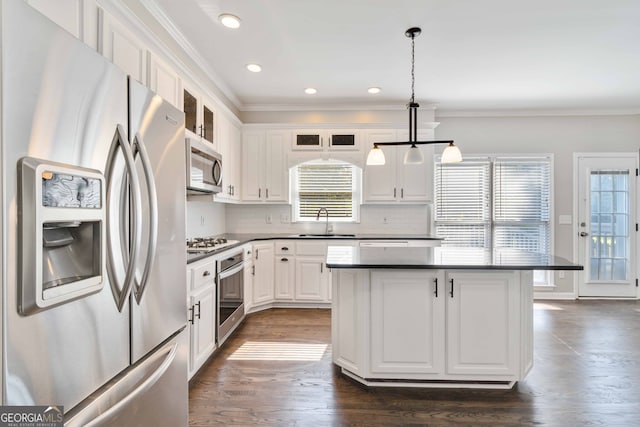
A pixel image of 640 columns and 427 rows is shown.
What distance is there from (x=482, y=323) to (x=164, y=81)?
9.18ft

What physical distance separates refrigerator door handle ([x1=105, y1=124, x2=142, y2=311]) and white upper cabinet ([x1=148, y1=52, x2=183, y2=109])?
1388 millimetres

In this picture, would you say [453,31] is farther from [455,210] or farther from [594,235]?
[594,235]

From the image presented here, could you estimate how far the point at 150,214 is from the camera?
1294mm

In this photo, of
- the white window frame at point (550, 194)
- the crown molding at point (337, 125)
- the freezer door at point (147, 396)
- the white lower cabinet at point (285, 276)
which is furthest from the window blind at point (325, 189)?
the freezer door at point (147, 396)

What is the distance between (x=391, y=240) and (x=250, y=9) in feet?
9.74

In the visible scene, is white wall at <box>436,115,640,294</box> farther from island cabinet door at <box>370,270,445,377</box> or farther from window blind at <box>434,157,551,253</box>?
island cabinet door at <box>370,270,445,377</box>

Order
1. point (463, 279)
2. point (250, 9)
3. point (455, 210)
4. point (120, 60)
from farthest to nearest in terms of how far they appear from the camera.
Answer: point (455, 210) → point (250, 9) → point (463, 279) → point (120, 60)

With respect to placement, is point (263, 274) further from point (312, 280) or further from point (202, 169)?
point (202, 169)

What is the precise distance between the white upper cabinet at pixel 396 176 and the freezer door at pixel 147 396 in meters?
3.41

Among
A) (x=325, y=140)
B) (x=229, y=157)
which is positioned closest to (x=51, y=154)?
(x=229, y=157)

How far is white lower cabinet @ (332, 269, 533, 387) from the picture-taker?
2256mm

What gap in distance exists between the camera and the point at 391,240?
14.3ft

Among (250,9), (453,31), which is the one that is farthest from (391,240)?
(250,9)

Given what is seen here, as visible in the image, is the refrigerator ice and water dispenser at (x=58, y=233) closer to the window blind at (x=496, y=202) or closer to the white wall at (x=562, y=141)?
the window blind at (x=496, y=202)
